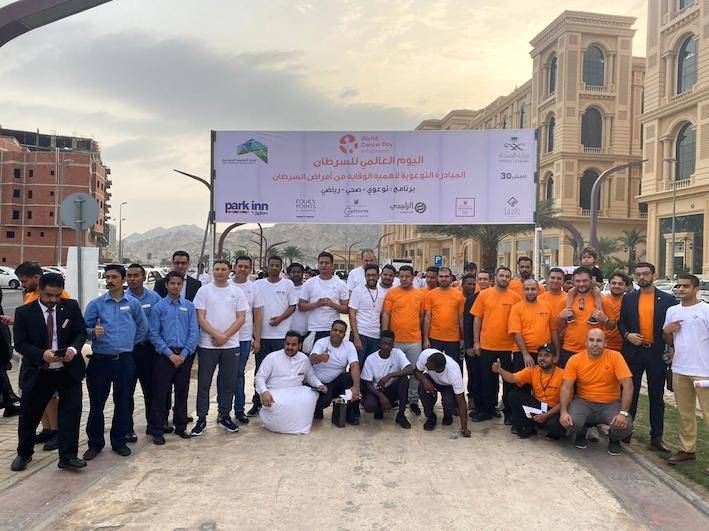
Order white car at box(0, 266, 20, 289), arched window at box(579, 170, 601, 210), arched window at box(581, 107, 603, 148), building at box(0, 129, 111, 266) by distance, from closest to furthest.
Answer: white car at box(0, 266, 20, 289) < arched window at box(579, 170, 601, 210) < arched window at box(581, 107, 603, 148) < building at box(0, 129, 111, 266)

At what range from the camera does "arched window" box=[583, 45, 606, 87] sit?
180ft

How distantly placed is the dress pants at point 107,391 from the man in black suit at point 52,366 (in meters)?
0.26

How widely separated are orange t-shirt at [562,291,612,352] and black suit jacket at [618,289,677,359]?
11.9 inches

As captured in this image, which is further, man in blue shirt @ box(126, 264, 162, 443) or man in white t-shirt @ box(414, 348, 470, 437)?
man in white t-shirt @ box(414, 348, 470, 437)

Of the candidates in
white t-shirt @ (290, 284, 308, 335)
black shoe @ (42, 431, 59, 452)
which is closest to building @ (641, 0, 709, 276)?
white t-shirt @ (290, 284, 308, 335)

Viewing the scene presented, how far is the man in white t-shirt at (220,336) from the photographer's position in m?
6.16

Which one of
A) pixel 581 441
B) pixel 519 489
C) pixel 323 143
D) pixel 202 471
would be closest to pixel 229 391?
pixel 202 471

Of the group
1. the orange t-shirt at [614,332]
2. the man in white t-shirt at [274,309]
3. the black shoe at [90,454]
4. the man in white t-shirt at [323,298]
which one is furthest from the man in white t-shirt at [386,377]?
the black shoe at [90,454]

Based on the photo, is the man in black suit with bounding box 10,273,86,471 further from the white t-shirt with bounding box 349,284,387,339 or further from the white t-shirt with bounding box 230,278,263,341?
the white t-shirt with bounding box 349,284,387,339

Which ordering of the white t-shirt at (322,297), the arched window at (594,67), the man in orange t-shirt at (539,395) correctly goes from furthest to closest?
the arched window at (594,67) → the white t-shirt at (322,297) → the man in orange t-shirt at (539,395)

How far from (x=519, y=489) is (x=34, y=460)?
4.31 metres

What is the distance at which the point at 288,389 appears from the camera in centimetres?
634

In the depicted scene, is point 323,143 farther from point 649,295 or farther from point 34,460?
point 34,460

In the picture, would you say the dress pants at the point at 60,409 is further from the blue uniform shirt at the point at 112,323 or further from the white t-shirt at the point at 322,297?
the white t-shirt at the point at 322,297
